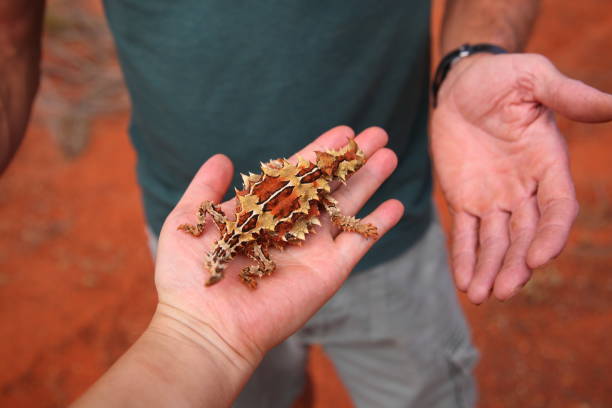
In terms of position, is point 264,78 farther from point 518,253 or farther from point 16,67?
point 518,253

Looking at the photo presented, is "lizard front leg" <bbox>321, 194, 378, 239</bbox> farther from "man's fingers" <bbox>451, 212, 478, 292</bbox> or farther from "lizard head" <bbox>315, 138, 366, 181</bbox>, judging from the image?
"man's fingers" <bbox>451, 212, 478, 292</bbox>

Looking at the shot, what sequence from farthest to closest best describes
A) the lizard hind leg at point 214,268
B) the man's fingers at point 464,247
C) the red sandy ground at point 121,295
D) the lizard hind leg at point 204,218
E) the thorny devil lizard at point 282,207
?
the red sandy ground at point 121,295, the thorny devil lizard at point 282,207, the lizard hind leg at point 204,218, the man's fingers at point 464,247, the lizard hind leg at point 214,268

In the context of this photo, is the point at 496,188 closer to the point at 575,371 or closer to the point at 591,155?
the point at 575,371

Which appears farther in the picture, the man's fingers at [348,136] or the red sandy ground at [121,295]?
the red sandy ground at [121,295]

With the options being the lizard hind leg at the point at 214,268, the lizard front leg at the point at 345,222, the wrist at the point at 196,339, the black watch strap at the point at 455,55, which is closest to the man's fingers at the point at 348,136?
the lizard front leg at the point at 345,222

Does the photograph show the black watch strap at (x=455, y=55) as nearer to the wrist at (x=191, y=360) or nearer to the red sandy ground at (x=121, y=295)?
the wrist at (x=191, y=360)

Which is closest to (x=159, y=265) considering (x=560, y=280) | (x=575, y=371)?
(x=575, y=371)
